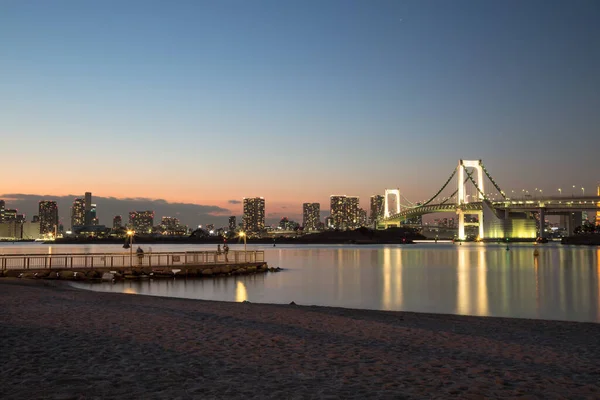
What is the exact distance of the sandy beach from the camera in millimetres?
6602

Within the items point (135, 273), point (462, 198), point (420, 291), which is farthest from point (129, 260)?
point (462, 198)

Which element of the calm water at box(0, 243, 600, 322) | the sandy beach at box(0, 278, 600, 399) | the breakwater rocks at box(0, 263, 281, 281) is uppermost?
the sandy beach at box(0, 278, 600, 399)

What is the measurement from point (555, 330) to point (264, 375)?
932cm

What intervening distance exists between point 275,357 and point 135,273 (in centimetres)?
2960

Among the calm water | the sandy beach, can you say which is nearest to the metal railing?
the calm water

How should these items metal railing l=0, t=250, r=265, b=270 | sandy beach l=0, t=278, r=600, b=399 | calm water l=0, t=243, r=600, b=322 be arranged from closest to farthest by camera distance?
sandy beach l=0, t=278, r=600, b=399, calm water l=0, t=243, r=600, b=322, metal railing l=0, t=250, r=265, b=270

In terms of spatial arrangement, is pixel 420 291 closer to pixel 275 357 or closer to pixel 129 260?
pixel 275 357

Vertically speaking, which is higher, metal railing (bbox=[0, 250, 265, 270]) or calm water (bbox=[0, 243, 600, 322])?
metal railing (bbox=[0, 250, 265, 270])

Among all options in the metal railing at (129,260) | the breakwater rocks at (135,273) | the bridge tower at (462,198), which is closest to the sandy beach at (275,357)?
the breakwater rocks at (135,273)

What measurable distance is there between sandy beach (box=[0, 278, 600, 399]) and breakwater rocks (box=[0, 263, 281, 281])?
1995cm

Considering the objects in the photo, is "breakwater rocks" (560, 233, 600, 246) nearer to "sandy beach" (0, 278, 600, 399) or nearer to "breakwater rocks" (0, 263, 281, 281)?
"breakwater rocks" (0, 263, 281, 281)

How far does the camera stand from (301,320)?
44.8ft

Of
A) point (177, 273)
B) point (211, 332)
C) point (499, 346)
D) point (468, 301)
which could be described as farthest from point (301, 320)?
point (177, 273)

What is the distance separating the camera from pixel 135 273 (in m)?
36.2
